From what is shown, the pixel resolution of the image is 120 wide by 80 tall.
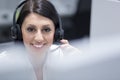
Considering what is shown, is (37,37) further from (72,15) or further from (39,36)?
(72,15)

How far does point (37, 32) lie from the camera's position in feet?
1.96

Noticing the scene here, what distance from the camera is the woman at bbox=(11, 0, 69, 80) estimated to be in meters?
0.60

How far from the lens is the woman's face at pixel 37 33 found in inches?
23.6

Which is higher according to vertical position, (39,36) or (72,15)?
(39,36)

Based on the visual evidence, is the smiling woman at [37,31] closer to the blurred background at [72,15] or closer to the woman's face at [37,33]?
the woman's face at [37,33]

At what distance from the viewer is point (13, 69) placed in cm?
57

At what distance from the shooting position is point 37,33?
0.60m

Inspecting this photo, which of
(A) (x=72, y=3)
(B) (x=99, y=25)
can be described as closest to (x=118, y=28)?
(B) (x=99, y=25)

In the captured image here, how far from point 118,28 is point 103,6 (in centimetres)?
12

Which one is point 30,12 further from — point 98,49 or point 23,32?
point 98,49

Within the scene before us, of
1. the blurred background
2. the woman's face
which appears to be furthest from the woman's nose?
the blurred background

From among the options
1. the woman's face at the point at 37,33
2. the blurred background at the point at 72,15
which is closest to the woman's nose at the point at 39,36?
the woman's face at the point at 37,33

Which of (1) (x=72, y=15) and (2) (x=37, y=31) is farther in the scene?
(1) (x=72, y=15)

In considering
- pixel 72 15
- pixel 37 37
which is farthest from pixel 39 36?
pixel 72 15
